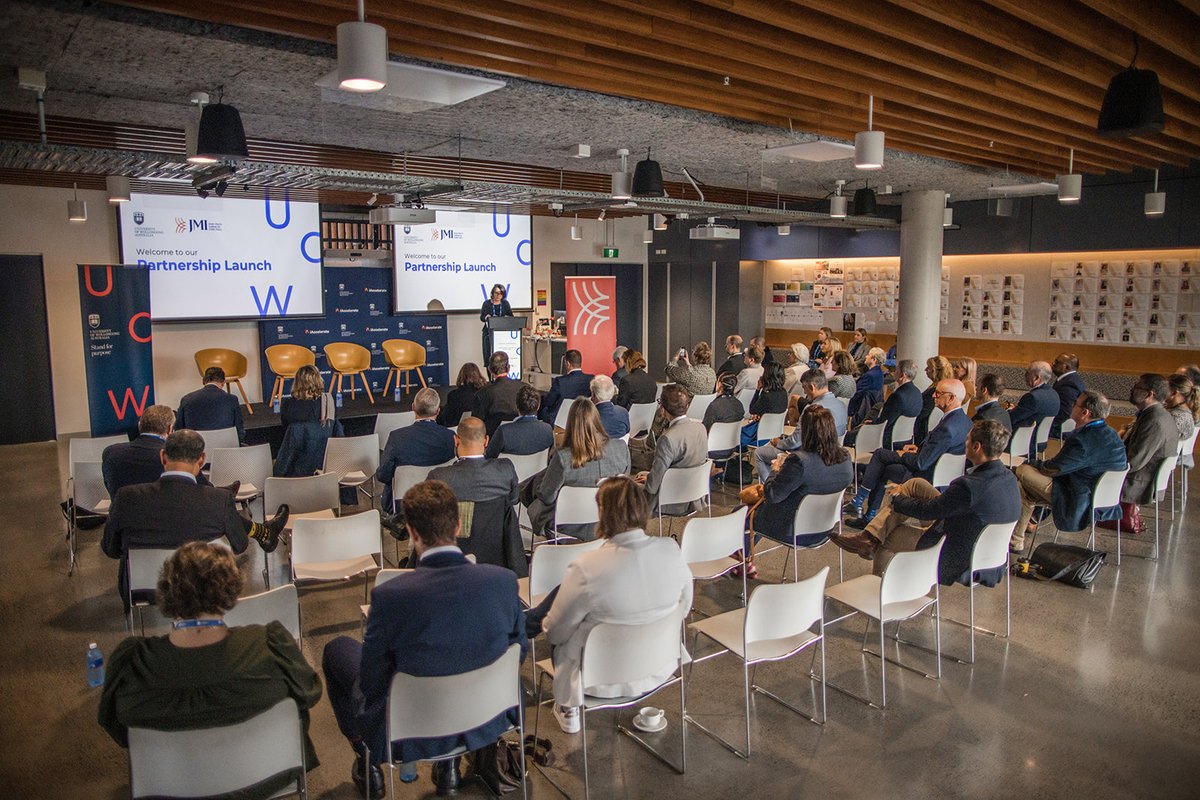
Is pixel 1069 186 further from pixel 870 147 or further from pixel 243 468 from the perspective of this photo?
pixel 243 468

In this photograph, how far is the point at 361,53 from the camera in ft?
11.7

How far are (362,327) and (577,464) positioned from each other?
31.1ft

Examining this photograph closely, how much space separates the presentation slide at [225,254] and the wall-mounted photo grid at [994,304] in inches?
415

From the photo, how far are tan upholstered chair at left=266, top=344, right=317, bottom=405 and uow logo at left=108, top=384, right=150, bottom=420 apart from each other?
2346mm

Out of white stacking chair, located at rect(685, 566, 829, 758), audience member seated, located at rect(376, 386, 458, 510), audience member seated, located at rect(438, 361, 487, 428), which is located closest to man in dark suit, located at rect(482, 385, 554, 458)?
audience member seated, located at rect(376, 386, 458, 510)

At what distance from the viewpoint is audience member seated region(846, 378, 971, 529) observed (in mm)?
6254

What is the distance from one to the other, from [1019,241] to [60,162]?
12.3m

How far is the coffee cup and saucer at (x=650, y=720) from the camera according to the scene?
13.2 feet

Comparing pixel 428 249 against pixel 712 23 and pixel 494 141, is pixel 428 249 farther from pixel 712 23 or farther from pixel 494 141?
pixel 712 23

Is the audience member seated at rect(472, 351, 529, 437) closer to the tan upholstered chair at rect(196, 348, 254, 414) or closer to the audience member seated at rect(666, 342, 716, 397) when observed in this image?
the audience member seated at rect(666, 342, 716, 397)

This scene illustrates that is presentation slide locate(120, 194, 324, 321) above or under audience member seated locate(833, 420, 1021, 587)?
above

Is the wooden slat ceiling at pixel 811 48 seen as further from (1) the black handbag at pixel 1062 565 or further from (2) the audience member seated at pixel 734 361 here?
(2) the audience member seated at pixel 734 361

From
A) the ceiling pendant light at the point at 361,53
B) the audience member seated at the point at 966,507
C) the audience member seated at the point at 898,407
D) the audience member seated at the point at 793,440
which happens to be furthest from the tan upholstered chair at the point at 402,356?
the ceiling pendant light at the point at 361,53

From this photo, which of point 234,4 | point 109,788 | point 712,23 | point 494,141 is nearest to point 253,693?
point 109,788
